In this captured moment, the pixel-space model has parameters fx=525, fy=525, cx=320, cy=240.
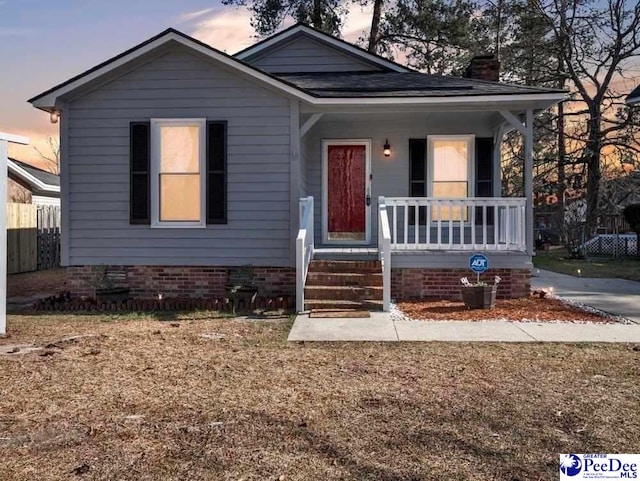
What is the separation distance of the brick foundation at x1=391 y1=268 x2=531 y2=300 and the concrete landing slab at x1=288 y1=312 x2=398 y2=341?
151cm

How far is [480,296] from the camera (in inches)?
309

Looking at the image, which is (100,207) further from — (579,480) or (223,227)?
(579,480)

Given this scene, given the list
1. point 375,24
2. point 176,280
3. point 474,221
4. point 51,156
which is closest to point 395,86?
point 474,221

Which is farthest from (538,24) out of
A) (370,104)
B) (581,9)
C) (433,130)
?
(370,104)

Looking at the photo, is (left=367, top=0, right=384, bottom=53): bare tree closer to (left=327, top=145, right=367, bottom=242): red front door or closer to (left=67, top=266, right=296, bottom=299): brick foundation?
(left=327, top=145, right=367, bottom=242): red front door

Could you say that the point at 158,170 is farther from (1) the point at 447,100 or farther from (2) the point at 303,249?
(1) the point at 447,100

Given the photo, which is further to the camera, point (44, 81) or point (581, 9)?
point (581, 9)

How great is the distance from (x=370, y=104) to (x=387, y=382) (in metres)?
5.61

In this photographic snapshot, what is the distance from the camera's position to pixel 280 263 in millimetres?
8938

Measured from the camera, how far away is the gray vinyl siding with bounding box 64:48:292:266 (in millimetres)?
8930

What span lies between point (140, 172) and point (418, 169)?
206 inches

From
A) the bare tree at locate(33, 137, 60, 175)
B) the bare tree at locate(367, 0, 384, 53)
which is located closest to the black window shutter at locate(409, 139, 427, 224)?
the bare tree at locate(367, 0, 384, 53)

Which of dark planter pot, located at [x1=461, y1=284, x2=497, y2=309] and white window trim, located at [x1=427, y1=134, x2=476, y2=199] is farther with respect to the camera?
white window trim, located at [x1=427, y1=134, x2=476, y2=199]

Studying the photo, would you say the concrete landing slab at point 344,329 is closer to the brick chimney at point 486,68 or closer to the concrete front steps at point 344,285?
the concrete front steps at point 344,285
